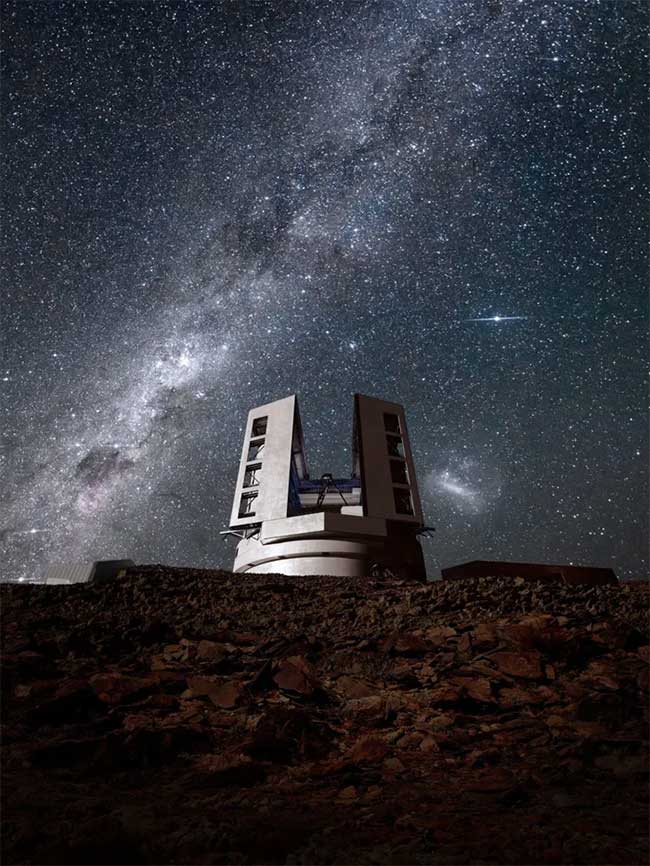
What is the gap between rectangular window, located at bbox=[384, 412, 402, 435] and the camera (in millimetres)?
23500

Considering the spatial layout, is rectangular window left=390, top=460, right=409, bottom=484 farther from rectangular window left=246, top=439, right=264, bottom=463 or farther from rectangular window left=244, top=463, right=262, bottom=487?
rectangular window left=246, top=439, right=264, bottom=463

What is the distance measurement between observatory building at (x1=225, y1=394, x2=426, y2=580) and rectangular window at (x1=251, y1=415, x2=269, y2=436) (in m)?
0.05

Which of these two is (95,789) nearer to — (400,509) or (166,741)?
(166,741)

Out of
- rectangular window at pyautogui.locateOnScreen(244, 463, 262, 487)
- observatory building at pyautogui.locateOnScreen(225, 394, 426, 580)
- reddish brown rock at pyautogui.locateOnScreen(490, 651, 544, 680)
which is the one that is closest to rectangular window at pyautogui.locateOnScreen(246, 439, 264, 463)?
observatory building at pyautogui.locateOnScreen(225, 394, 426, 580)

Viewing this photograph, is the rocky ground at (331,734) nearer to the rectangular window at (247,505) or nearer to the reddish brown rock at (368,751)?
the reddish brown rock at (368,751)

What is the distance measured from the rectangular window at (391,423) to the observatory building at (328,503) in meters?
0.05

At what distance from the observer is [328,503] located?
23828mm

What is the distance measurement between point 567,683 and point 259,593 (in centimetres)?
723

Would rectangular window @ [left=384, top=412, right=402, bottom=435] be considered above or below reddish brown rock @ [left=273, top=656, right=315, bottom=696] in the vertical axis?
above

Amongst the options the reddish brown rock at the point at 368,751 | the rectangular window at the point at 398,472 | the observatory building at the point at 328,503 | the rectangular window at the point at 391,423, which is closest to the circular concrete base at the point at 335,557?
the observatory building at the point at 328,503

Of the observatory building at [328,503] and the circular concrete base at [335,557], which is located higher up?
the observatory building at [328,503]

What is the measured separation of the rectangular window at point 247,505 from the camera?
824 inches

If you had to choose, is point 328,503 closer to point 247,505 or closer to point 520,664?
point 247,505

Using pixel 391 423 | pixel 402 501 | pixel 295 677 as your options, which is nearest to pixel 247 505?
pixel 402 501
